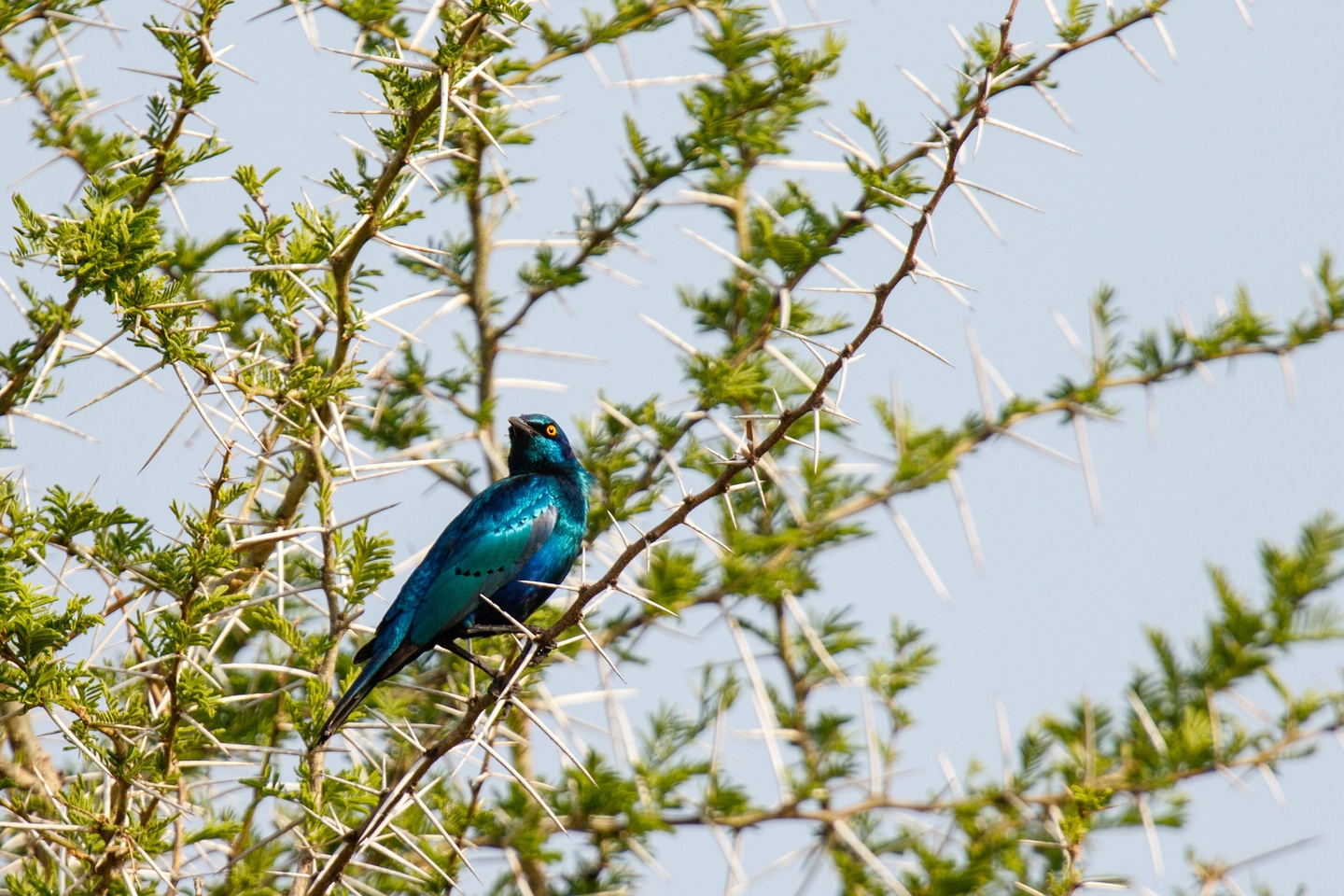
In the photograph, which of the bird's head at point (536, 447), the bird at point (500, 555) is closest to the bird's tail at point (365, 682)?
the bird at point (500, 555)

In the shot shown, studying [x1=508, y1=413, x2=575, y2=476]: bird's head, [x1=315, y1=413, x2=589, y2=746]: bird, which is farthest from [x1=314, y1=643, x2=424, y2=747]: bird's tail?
[x1=508, y1=413, x2=575, y2=476]: bird's head

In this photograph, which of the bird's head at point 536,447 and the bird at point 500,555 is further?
the bird's head at point 536,447

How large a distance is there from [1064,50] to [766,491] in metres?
2.49

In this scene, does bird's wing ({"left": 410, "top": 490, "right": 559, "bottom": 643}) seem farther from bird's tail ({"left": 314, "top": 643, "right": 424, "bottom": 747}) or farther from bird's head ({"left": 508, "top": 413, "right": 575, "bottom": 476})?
bird's head ({"left": 508, "top": 413, "right": 575, "bottom": 476})

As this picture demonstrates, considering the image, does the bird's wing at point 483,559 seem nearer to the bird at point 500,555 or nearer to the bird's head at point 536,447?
the bird at point 500,555

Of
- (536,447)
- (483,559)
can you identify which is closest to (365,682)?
(483,559)

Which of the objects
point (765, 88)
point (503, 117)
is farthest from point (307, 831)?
point (765, 88)

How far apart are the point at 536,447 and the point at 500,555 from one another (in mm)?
806

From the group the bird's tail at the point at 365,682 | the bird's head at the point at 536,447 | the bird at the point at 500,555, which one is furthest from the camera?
the bird's head at the point at 536,447

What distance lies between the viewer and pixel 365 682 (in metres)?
4.82

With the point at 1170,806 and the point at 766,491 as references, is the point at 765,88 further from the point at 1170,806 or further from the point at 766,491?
the point at 1170,806

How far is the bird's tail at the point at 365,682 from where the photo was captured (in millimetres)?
4453

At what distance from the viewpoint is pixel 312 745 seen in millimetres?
4449

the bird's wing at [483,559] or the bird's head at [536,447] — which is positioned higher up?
the bird's head at [536,447]
